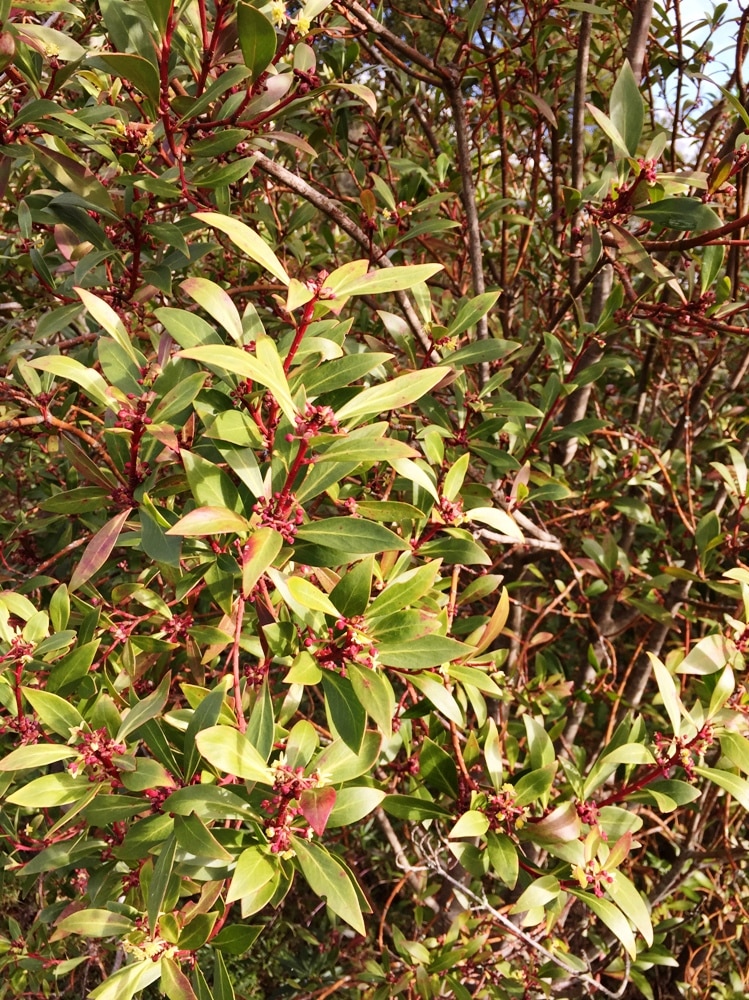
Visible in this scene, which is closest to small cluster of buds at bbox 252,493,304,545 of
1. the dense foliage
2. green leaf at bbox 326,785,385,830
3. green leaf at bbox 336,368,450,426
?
the dense foliage

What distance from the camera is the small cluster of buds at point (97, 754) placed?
85 centimetres

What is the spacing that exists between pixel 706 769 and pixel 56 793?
830 mm

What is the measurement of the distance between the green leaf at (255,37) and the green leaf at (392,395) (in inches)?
17.0

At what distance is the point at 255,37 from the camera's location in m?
0.85

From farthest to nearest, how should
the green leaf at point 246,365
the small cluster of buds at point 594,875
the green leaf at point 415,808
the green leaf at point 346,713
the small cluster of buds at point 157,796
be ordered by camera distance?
the green leaf at point 415,808 < the small cluster of buds at point 594,875 < the small cluster of buds at point 157,796 < the green leaf at point 346,713 < the green leaf at point 246,365

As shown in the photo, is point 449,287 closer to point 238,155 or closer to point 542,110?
point 542,110

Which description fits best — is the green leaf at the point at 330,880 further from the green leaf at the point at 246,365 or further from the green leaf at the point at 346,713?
the green leaf at the point at 246,365

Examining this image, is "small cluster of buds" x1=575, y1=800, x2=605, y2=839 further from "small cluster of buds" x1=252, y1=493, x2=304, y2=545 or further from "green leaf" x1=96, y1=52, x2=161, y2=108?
"green leaf" x1=96, y1=52, x2=161, y2=108

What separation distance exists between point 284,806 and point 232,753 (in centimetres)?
11

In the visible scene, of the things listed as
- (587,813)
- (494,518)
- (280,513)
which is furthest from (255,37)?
(587,813)

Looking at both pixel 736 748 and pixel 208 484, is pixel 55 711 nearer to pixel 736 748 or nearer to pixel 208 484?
pixel 208 484

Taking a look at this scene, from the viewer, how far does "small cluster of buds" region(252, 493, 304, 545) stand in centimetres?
78

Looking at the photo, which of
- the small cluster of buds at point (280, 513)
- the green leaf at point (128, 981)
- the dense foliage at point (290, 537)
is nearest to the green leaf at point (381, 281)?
the dense foliage at point (290, 537)

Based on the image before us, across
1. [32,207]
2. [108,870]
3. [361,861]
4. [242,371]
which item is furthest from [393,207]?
[361,861]
